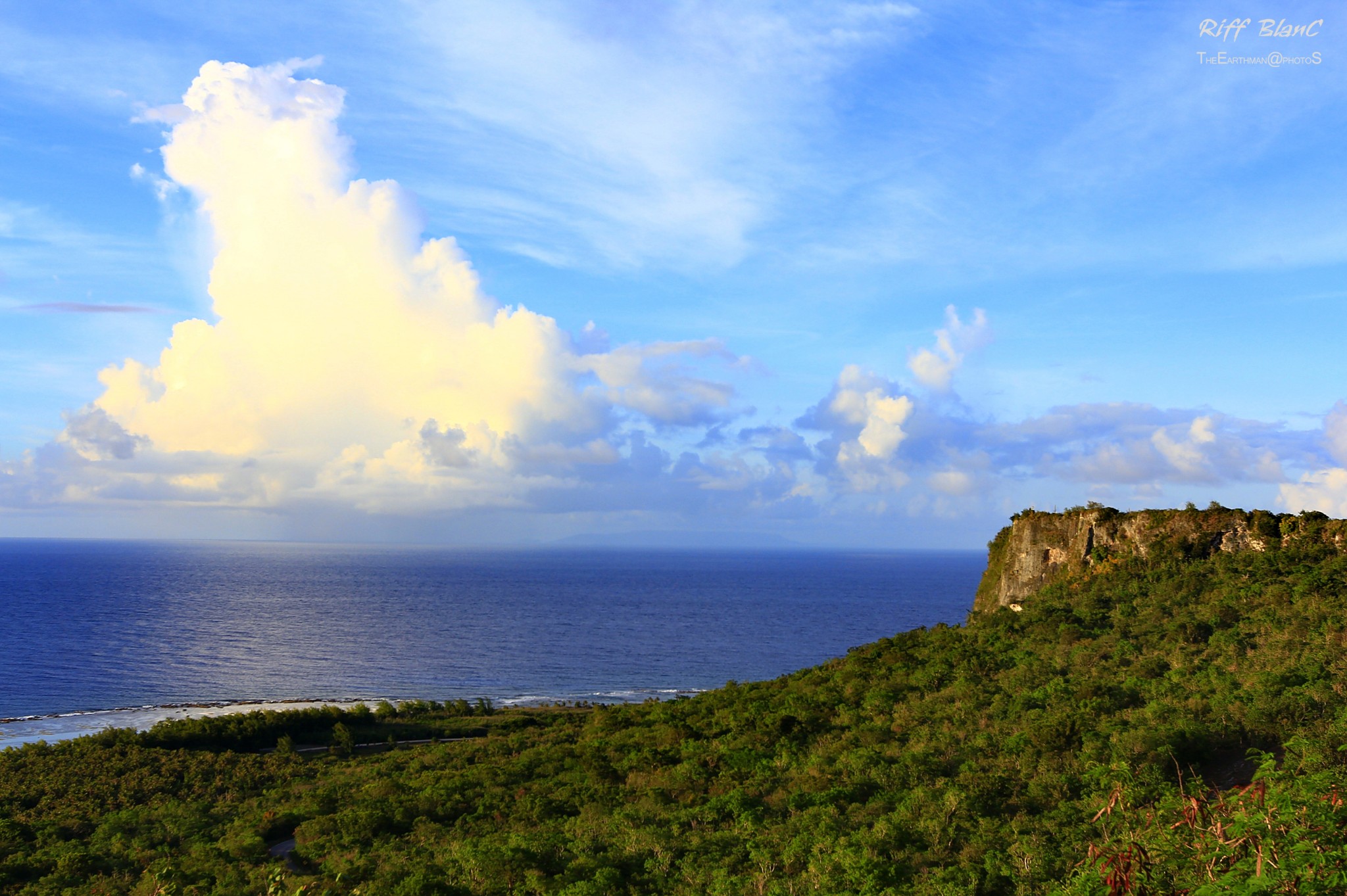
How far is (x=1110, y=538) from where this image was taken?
42562 mm

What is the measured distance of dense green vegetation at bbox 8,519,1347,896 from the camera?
1347 cm

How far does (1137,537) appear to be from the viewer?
136 feet

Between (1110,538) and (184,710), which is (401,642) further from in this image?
(1110,538)

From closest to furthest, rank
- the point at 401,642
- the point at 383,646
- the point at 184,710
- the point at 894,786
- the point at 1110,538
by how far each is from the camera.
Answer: the point at 894,786, the point at 1110,538, the point at 184,710, the point at 383,646, the point at 401,642

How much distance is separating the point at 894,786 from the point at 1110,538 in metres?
29.4

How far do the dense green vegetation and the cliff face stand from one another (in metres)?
1.01

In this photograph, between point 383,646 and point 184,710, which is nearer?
point 184,710

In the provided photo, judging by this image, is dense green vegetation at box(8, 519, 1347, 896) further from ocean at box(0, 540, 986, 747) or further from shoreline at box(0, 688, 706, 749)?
ocean at box(0, 540, 986, 747)

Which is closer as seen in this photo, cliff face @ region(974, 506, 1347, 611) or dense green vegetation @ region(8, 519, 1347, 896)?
dense green vegetation @ region(8, 519, 1347, 896)

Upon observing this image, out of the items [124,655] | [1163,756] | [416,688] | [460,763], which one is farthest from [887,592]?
[1163,756]

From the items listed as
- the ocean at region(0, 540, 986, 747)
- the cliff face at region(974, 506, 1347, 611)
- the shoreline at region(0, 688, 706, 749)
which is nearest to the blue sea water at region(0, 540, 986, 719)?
the ocean at region(0, 540, 986, 747)

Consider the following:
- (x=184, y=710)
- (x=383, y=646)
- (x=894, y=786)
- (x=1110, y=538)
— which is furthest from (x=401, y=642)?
(x=894, y=786)

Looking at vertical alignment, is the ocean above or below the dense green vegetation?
below

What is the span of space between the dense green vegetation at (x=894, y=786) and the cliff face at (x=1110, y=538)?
101 cm
